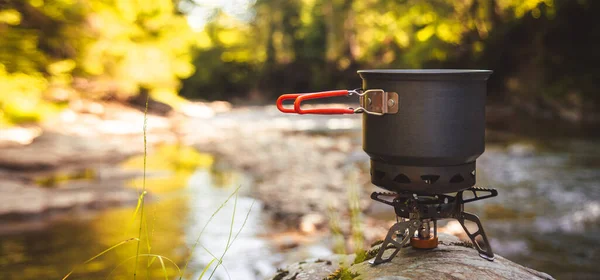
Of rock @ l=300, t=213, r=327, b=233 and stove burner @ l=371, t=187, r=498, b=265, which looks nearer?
stove burner @ l=371, t=187, r=498, b=265

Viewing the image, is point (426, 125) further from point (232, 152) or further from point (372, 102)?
point (232, 152)

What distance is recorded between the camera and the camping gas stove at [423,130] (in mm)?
2352

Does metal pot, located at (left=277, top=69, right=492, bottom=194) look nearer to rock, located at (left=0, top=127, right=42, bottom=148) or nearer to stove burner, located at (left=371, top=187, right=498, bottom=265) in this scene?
stove burner, located at (left=371, top=187, right=498, bottom=265)

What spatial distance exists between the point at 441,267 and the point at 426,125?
59 cm

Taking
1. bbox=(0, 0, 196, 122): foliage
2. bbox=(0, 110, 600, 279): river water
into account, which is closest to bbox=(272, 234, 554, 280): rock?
bbox=(0, 110, 600, 279): river water

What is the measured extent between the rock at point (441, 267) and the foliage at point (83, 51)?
893 cm

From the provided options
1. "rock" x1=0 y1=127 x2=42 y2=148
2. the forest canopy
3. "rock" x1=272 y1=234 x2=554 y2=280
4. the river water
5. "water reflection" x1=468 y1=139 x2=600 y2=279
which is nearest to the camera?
"rock" x1=272 y1=234 x2=554 y2=280

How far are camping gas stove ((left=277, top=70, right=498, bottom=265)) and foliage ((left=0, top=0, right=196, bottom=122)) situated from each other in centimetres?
881

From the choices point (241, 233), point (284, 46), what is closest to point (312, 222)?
point (241, 233)

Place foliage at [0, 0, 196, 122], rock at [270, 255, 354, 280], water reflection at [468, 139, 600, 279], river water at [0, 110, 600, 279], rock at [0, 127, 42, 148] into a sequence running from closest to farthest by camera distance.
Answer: rock at [270, 255, 354, 280], river water at [0, 110, 600, 279], water reflection at [468, 139, 600, 279], foliage at [0, 0, 196, 122], rock at [0, 127, 42, 148]

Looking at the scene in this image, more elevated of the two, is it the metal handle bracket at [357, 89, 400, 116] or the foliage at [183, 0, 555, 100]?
the foliage at [183, 0, 555, 100]

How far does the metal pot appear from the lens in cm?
235

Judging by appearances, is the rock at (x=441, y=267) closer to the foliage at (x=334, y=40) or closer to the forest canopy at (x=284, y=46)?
the forest canopy at (x=284, y=46)

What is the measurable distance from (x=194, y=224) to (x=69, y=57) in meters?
10.8
